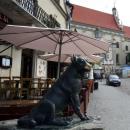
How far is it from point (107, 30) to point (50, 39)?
8253 centimetres

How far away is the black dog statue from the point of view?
6.22 metres

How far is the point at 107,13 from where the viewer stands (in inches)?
3910

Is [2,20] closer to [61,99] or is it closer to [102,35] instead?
[61,99]

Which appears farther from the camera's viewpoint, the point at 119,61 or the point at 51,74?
the point at 119,61

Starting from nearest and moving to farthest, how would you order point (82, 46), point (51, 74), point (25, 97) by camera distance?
point (82, 46) < point (25, 97) < point (51, 74)

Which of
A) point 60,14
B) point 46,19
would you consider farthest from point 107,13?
point 46,19

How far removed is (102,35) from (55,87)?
83.6 meters

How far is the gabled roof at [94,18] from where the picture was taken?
89000mm

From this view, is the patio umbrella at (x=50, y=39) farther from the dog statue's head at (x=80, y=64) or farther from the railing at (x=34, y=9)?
the railing at (x=34, y=9)

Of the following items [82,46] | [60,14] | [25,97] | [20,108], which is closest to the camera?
[20,108]

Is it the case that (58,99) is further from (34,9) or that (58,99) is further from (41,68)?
(41,68)

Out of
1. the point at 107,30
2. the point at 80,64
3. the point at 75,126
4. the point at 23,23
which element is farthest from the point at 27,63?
the point at 107,30

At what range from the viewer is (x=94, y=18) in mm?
93125

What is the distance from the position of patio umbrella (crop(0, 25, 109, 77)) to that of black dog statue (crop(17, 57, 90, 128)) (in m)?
1.82
